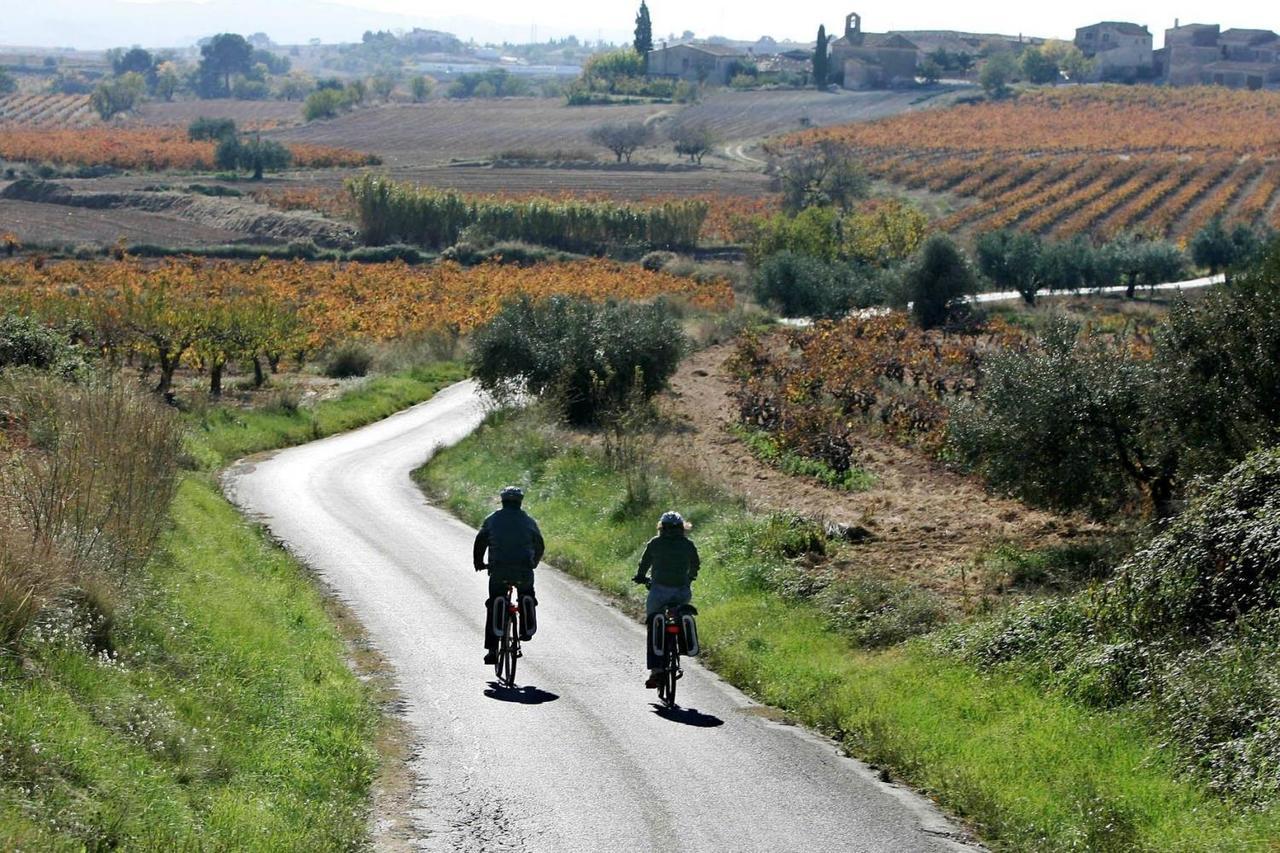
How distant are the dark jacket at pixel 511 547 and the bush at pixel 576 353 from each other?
20.6 m

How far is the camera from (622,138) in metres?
152

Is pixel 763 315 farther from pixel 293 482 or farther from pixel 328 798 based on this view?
pixel 328 798

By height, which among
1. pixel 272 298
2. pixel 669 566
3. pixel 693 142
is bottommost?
pixel 272 298

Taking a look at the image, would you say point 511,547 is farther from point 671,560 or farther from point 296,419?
point 296,419

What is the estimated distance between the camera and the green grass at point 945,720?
998 centimetres

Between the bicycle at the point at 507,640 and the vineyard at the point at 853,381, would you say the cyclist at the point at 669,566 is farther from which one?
the vineyard at the point at 853,381

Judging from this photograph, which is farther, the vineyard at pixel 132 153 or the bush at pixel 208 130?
the bush at pixel 208 130

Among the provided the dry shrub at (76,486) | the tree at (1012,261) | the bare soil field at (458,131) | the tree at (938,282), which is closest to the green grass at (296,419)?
the dry shrub at (76,486)

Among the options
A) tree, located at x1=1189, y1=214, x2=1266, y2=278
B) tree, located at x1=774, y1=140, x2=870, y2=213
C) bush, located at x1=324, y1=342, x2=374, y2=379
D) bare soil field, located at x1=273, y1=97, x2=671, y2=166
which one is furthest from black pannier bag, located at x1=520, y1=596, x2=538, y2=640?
bare soil field, located at x1=273, y1=97, x2=671, y2=166

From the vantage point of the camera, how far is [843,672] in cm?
1460

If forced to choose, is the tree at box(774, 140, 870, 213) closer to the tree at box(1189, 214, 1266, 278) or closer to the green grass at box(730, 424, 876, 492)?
the tree at box(1189, 214, 1266, 278)

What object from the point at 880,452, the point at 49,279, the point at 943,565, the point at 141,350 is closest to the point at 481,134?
the point at 49,279

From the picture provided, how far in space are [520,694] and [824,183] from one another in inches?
3663

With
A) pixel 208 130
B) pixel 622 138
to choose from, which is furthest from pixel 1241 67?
pixel 208 130
